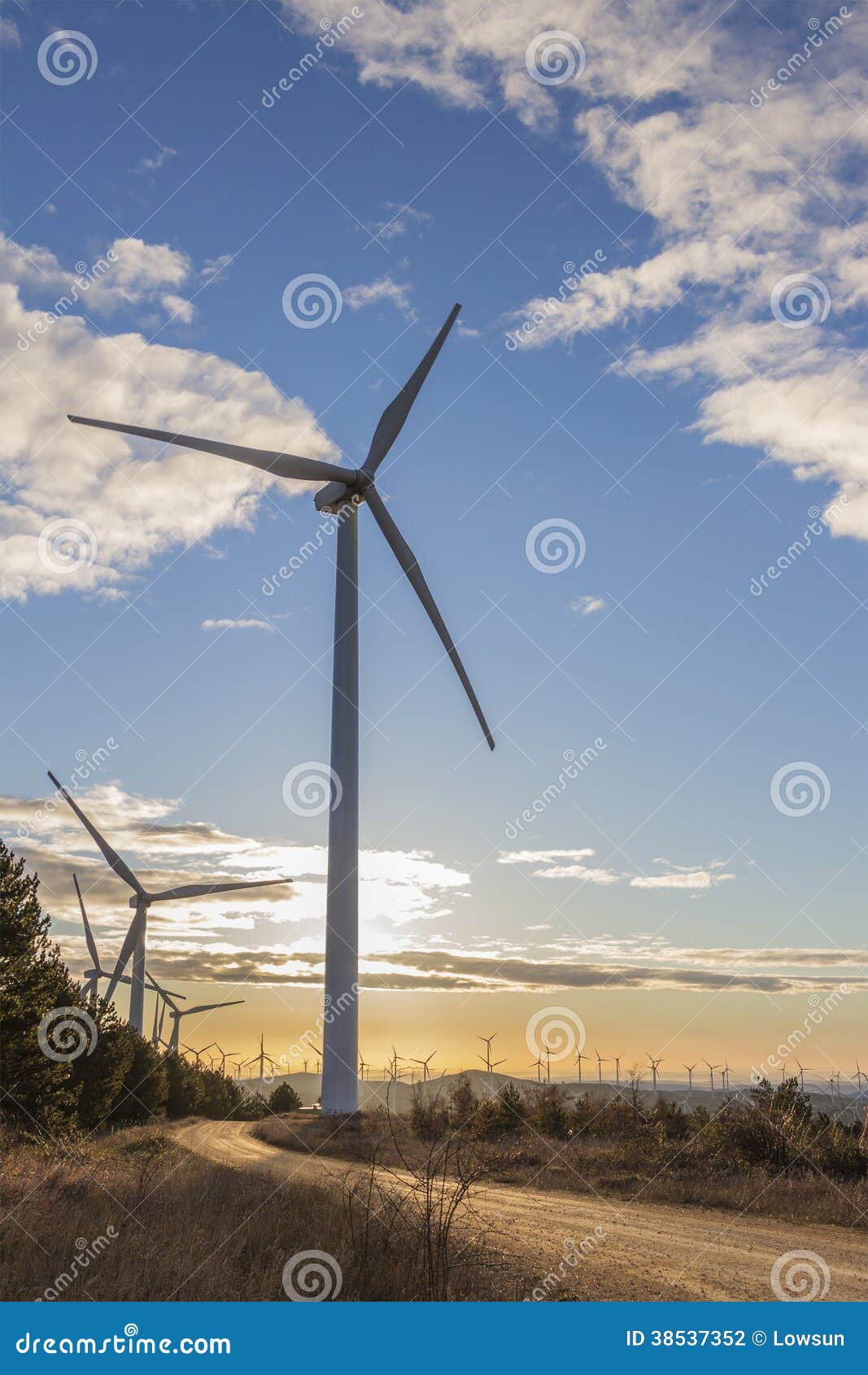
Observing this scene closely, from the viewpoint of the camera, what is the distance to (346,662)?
1604 inches

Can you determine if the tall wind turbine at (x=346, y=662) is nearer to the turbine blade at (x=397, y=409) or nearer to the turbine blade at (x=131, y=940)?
the turbine blade at (x=397, y=409)

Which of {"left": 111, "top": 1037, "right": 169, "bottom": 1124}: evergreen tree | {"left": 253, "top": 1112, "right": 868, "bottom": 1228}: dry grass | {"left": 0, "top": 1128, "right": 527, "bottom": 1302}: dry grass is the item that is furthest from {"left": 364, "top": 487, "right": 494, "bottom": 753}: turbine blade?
A: {"left": 111, "top": 1037, "right": 169, "bottom": 1124}: evergreen tree

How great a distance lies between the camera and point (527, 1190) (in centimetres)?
2547

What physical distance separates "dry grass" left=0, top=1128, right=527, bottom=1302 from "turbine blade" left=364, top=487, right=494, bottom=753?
23420mm

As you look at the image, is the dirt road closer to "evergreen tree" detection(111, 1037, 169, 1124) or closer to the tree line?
the tree line

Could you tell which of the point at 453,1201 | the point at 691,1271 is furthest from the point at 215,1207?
the point at 691,1271

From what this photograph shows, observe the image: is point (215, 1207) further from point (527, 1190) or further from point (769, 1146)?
point (769, 1146)

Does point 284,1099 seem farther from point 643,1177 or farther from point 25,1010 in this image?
point 643,1177

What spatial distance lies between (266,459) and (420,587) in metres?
8.43

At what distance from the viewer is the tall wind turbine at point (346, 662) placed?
36750 millimetres

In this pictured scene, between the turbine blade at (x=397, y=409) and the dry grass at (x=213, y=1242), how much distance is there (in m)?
32.1

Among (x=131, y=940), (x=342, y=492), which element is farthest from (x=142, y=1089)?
(x=342, y=492)

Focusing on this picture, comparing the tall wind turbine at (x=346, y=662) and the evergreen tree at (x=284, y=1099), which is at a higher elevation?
the tall wind turbine at (x=346, y=662)

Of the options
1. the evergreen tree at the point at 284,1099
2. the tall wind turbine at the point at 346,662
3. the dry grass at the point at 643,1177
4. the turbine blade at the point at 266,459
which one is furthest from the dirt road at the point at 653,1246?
the evergreen tree at the point at 284,1099
